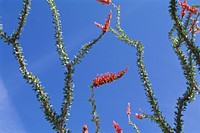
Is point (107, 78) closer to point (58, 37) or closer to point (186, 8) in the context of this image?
point (58, 37)

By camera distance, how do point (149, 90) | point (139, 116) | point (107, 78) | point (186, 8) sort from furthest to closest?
point (139, 116)
point (186, 8)
point (149, 90)
point (107, 78)

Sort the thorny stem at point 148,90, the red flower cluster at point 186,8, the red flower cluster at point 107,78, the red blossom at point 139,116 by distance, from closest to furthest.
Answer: the red flower cluster at point 107,78, the thorny stem at point 148,90, the red flower cluster at point 186,8, the red blossom at point 139,116

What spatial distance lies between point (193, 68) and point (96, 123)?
2.42 m

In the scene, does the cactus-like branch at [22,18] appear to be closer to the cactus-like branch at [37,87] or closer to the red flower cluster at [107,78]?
the cactus-like branch at [37,87]

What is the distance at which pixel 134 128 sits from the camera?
875 centimetres

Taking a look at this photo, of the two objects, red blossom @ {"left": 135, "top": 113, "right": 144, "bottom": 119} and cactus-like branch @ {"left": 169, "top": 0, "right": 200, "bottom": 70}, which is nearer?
cactus-like branch @ {"left": 169, "top": 0, "right": 200, "bottom": 70}

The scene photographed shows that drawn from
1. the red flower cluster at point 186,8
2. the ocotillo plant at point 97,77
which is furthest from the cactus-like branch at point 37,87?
the red flower cluster at point 186,8

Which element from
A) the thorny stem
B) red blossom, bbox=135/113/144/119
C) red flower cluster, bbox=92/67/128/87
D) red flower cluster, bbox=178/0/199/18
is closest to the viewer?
red flower cluster, bbox=92/67/128/87

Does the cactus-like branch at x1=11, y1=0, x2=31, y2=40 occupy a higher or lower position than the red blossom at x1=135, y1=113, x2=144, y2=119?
higher

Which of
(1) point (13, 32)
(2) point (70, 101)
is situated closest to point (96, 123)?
(2) point (70, 101)

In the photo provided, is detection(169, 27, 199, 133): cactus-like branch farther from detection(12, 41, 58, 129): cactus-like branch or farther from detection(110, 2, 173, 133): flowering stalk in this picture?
detection(12, 41, 58, 129): cactus-like branch

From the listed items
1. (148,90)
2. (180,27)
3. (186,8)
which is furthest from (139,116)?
(180,27)

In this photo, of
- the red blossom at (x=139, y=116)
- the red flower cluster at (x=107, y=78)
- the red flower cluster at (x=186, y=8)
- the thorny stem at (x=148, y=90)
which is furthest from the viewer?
the red blossom at (x=139, y=116)

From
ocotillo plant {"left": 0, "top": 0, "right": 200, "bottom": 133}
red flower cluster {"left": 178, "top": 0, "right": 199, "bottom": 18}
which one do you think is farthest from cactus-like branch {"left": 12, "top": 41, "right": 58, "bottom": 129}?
red flower cluster {"left": 178, "top": 0, "right": 199, "bottom": 18}
